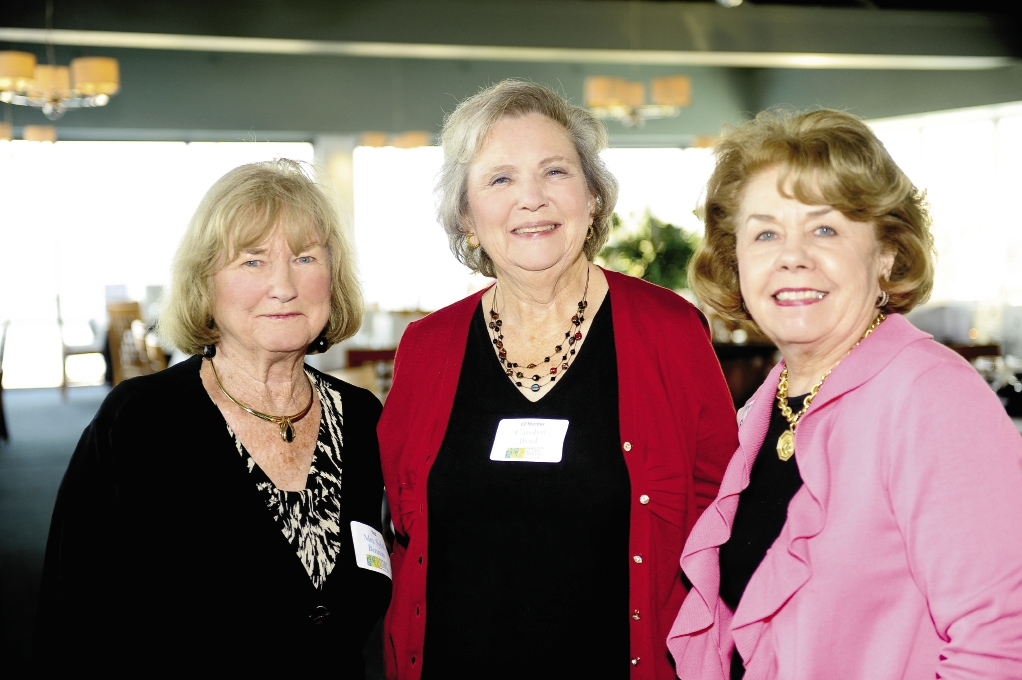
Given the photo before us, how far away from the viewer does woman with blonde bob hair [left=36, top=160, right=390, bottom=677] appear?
163cm

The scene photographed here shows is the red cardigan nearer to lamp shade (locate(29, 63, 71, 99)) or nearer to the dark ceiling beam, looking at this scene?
the dark ceiling beam

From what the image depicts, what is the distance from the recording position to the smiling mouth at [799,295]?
55.7 inches

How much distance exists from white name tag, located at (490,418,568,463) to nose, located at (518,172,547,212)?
49 cm

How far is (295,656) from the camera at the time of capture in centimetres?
170

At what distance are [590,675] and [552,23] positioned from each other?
29.0 ft

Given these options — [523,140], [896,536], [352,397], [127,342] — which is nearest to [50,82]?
[127,342]

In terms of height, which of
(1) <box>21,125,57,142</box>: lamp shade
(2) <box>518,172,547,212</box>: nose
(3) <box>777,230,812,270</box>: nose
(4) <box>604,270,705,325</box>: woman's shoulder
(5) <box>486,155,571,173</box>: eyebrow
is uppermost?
(1) <box>21,125,57,142</box>: lamp shade

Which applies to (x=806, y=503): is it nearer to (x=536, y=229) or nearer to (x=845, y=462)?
(x=845, y=462)

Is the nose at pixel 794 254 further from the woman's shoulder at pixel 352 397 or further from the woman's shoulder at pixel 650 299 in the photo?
the woman's shoulder at pixel 352 397

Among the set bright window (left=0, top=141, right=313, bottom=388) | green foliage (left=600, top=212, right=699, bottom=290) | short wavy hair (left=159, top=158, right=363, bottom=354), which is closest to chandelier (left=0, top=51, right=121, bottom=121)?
bright window (left=0, top=141, right=313, bottom=388)

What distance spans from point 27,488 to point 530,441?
6433 millimetres

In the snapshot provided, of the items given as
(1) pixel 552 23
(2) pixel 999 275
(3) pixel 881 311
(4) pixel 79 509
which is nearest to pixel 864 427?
(3) pixel 881 311

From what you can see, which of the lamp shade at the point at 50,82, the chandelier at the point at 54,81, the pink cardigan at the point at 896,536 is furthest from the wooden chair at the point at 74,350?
the pink cardigan at the point at 896,536

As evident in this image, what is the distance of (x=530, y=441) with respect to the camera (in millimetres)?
1790
